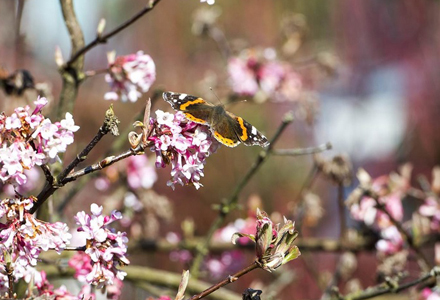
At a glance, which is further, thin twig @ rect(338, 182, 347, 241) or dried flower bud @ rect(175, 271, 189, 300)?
thin twig @ rect(338, 182, 347, 241)

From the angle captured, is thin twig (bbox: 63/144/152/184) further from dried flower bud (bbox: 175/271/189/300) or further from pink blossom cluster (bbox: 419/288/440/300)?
pink blossom cluster (bbox: 419/288/440/300)

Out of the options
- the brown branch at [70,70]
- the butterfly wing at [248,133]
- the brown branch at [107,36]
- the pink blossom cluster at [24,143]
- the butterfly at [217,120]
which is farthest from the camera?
the brown branch at [70,70]

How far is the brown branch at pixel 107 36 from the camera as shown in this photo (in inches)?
38.7

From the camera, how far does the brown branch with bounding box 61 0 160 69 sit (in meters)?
0.98

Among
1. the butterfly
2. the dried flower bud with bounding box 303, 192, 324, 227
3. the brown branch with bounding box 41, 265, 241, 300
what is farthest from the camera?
the dried flower bud with bounding box 303, 192, 324, 227

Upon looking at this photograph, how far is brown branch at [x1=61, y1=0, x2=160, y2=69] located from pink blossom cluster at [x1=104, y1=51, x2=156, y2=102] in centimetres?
4

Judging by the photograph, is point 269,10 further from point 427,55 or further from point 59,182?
point 59,182

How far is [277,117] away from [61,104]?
15.5ft

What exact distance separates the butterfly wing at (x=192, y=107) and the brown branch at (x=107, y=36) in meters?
0.20

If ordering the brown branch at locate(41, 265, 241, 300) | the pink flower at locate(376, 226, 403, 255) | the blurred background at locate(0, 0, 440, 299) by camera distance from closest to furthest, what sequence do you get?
the brown branch at locate(41, 265, 241, 300) < the pink flower at locate(376, 226, 403, 255) < the blurred background at locate(0, 0, 440, 299)

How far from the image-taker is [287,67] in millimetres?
2002

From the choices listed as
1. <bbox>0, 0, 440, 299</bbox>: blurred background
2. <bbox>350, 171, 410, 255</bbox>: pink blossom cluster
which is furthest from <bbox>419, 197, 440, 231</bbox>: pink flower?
<bbox>0, 0, 440, 299</bbox>: blurred background

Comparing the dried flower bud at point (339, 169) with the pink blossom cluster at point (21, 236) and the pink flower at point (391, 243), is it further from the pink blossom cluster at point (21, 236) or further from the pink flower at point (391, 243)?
the pink blossom cluster at point (21, 236)

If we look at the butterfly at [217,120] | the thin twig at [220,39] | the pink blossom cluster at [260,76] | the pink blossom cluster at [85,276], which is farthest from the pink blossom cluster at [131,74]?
the thin twig at [220,39]
